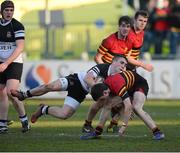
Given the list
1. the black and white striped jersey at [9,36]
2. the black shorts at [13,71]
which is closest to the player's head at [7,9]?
the black and white striped jersey at [9,36]

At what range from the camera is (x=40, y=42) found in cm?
2875

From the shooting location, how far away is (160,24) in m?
34.4

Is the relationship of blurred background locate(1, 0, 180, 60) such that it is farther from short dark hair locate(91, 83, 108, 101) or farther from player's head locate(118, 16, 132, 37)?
short dark hair locate(91, 83, 108, 101)

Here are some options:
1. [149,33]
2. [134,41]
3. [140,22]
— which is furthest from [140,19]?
[149,33]

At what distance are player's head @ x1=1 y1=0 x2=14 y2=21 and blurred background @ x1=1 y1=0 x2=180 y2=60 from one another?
13.1m

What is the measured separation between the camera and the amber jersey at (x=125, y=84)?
13938 mm

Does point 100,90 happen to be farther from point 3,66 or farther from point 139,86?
point 3,66

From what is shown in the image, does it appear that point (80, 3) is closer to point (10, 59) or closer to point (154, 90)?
point (154, 90)

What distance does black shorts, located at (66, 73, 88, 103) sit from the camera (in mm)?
14852

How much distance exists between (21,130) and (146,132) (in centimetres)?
212

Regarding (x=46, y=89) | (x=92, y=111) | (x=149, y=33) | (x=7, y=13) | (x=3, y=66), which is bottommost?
(x=149, y=33)

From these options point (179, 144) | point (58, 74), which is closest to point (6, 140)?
point (179, 144)

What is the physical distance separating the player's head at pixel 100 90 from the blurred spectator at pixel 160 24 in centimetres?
1736

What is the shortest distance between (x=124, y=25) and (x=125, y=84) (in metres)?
1.84
